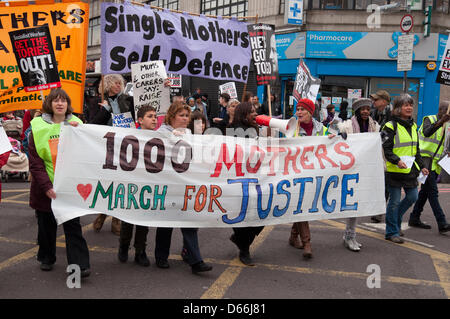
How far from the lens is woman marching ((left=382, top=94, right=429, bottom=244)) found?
5488 millimetres

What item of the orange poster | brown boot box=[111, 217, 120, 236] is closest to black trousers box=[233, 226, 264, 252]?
brown boot box=[111, 217, 120, 236]

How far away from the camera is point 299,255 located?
5.07 metres

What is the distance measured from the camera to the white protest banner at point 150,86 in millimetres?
6020

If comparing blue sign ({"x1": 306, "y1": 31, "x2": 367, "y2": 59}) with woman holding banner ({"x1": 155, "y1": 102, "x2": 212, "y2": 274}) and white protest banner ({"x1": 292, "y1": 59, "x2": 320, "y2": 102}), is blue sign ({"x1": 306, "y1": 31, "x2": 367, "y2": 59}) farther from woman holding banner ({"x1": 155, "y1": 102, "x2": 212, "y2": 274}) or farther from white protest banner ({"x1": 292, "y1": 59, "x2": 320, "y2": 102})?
woman holding banner ({"x1": 155, "y1": 102, "x2": 212, "y2": 274})

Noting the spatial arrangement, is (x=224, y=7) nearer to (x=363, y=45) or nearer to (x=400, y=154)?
(x=363, y=45)

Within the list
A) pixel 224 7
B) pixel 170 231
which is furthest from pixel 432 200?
pixel 224 7

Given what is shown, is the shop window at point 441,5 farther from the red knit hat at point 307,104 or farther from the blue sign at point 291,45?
the red knit hat at point 307,104

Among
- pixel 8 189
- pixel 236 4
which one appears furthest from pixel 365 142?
pixel 236 4

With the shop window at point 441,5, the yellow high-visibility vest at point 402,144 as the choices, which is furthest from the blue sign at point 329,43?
the yellow high-visibility vest at point 402,144

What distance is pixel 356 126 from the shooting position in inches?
222

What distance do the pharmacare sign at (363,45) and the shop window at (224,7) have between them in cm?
400

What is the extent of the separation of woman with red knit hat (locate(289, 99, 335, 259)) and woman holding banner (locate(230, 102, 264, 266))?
0.53 metres
